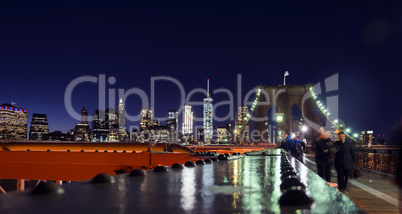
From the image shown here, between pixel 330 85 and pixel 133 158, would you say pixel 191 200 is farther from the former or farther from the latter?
pixel 330 85

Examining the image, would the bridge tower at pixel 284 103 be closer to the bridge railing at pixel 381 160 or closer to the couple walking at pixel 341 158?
the bridge railing at pixel 381 160

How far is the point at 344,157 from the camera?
8.20 metres

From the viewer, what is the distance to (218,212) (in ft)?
3.36

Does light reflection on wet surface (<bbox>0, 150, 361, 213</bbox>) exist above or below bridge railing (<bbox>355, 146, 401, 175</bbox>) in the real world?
above

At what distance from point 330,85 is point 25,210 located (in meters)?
120

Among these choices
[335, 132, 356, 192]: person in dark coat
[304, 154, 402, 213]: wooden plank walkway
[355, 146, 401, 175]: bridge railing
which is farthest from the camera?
[355, 146, 401, 175]: bridge railing

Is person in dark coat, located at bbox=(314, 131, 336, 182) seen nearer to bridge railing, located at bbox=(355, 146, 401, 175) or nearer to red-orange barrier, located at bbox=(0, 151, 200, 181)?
red-orange barrier, located at bbox=(0, 151, 200, 181)

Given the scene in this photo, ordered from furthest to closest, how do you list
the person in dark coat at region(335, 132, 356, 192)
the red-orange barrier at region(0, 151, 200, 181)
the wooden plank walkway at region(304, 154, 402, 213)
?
the red-orange barrier at region(0, 151, 200, 181), the person in dark coat at region(335, 132, 356, 192), the wooden plank walkway at region(304, 154, 402, 213)

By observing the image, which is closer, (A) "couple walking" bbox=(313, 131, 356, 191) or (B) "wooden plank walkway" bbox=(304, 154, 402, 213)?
(B) "wooden plank walkway" bbox=(304, 154, 402, 213)

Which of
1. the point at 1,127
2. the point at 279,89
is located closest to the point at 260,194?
the point at 279,89

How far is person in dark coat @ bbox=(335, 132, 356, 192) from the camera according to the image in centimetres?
815

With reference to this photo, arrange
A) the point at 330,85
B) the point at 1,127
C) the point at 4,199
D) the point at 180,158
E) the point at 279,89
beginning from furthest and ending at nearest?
1. the point at 1,127
2. the point at 330,85
3. the point at 279,89
4. the point at 180,158
5. the point at 4,199

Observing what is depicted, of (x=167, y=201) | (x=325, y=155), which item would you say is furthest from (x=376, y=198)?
(x=167, y=201)

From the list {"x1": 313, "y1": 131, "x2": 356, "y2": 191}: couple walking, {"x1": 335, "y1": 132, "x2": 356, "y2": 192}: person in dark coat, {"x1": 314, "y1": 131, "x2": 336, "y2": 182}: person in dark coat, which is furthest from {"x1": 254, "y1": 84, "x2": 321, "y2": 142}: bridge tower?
{"x1": 335, "y1": 132, "x2": 356, "y2": 192}: person in dark coat
